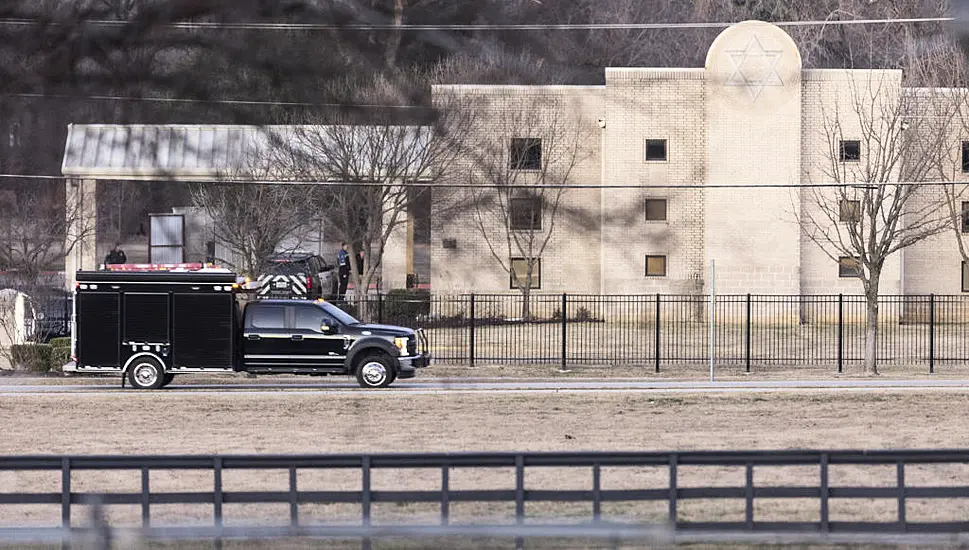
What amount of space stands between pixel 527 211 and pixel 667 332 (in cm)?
3017

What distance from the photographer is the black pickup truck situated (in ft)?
83.7

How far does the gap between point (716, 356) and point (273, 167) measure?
97.6 ft

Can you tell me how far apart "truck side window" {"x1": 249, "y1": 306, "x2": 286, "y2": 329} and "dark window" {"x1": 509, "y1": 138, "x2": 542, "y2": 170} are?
844 inches

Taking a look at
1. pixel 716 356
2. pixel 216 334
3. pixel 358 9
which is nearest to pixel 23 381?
pixel 216 334

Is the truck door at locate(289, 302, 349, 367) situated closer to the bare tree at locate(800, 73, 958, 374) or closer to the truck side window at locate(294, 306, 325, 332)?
the truck side window at locate(294, 306, 325, 332)

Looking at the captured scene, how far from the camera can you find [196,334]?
83.8 ft

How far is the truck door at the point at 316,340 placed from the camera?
25.8 meters

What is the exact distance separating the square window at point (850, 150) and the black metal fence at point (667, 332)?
3112mm

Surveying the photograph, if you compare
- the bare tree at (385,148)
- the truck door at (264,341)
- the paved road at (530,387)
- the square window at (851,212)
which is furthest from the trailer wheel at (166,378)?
the bare tree at (385,148)

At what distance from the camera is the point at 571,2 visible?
2.62m

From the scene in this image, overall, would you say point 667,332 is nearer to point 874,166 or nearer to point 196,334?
point 874,166

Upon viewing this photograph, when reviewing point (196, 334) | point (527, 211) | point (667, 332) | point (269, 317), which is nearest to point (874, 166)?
point (667, 332)

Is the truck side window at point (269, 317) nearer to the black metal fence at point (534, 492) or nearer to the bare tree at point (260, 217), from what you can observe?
the bare tree at point (260, 217)

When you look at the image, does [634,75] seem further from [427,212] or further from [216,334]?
[216,334]
